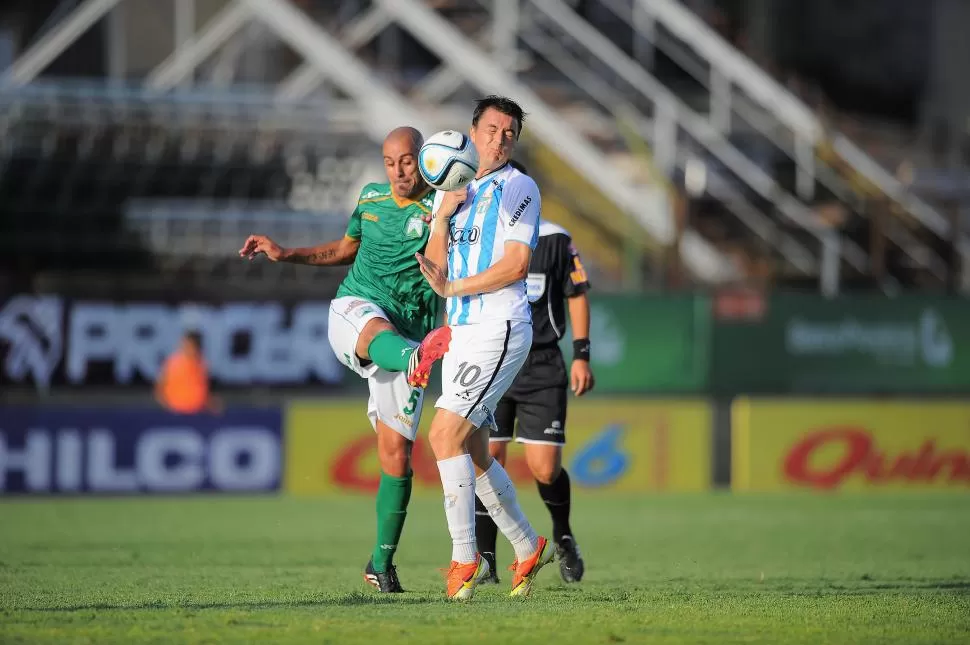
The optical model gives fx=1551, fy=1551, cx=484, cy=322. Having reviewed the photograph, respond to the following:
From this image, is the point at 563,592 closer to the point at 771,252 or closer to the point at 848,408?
the point at 848,408

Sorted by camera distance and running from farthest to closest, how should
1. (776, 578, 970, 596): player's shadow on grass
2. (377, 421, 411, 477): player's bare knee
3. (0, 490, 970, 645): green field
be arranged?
(776, 578, 970, 596): player's shadow on grass < (377, 421, 411, 477): player's bare knee < (0, 490, 970, 645): green field

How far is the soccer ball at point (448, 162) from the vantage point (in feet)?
23.8

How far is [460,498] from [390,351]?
799 millimetres

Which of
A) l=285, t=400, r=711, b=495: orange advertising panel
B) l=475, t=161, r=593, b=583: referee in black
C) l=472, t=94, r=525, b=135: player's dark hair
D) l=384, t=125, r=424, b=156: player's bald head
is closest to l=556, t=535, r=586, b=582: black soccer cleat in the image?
l=475, t=161, r=593, b=583: referee in black

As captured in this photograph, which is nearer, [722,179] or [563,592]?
[563,592]

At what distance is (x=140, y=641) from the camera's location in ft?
19.8

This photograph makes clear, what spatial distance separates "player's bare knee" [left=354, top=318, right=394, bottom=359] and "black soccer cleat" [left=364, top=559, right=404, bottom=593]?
1124 millimetres

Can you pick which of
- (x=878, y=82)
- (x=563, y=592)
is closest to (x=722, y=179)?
(x=878, y=82)

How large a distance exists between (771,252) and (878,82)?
944 cm

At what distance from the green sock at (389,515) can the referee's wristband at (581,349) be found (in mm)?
1506

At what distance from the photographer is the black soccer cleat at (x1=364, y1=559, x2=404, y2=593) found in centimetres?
793

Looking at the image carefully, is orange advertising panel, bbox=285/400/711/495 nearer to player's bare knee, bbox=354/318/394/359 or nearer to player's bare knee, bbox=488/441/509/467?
player's bare knee, bbox=488/441/509/467

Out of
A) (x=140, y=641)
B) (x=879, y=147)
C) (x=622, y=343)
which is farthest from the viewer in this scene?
(x=879, y=147)

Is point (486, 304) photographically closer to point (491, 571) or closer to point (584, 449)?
point (491, 571)
